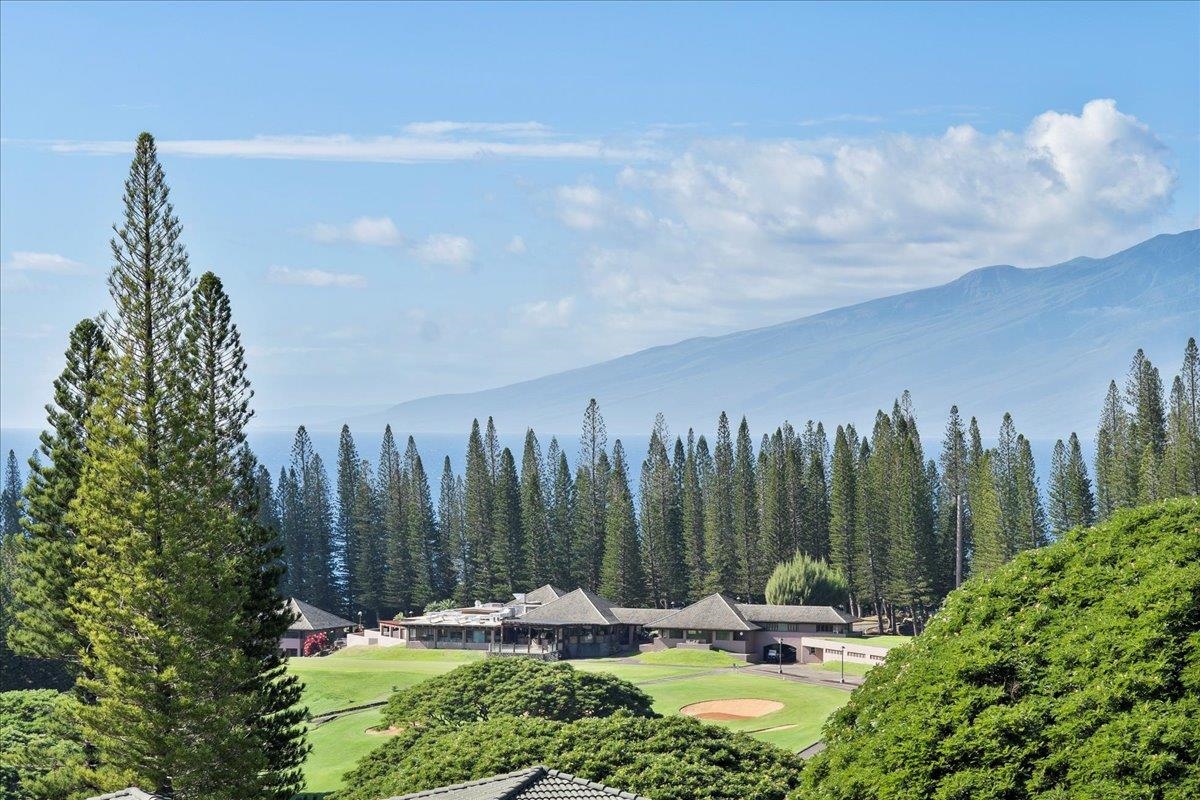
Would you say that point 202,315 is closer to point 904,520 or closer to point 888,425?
point 904,520

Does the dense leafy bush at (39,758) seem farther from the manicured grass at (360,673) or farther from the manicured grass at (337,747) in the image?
the manicured grass at (360,673)

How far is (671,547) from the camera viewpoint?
92000 mm

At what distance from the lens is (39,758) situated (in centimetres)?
3158

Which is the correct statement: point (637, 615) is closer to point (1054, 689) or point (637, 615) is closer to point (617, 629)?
point (617, 629)

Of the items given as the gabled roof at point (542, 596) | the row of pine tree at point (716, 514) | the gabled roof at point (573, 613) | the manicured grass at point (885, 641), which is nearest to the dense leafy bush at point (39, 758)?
the gabled roof at point (573, 613)

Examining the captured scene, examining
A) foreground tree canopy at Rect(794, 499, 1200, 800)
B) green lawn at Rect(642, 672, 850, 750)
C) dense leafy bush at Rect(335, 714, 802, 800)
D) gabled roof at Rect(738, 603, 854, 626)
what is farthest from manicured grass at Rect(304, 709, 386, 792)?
gabled roof at Rect(738, 603, 854, 626)

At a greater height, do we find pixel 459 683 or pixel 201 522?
pixel 201 522

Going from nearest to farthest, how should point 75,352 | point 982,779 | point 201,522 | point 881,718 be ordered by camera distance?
point 982,779 < point 881,718 < point 201,522 < point 75,352

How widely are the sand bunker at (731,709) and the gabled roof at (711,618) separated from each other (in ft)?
68.2

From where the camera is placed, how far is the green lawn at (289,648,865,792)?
4391 cm

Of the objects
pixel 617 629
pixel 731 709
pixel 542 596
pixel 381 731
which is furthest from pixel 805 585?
pixel 381 731

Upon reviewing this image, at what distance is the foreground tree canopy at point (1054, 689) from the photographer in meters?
14.2

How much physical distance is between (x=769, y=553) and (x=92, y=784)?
66.0 metres

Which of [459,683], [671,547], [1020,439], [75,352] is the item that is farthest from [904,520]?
[75,352]
